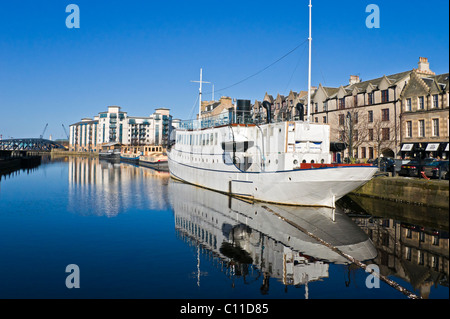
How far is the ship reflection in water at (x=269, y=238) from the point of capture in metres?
12.9

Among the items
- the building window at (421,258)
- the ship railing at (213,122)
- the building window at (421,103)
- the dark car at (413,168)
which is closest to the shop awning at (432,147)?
the building window at (421,103)

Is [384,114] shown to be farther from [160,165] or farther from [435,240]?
[160,165]

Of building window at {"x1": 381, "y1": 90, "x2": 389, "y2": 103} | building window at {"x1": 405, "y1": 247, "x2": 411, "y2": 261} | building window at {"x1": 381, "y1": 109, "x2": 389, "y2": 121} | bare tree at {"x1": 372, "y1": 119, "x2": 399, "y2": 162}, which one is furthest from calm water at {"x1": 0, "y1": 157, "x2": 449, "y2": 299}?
building window at {"x1": 381, "y1": 90, "x2": 389, "y2": 103}

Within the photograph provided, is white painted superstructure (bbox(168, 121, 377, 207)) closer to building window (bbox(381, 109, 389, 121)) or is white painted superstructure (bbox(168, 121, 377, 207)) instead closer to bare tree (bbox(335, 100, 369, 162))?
bare tree (bbox(335, 100, 369, 162))

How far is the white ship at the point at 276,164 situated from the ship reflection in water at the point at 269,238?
135 cm

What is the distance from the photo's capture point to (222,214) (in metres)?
23.5

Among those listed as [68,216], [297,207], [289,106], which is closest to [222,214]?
[297,207]

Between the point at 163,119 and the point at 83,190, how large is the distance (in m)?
156

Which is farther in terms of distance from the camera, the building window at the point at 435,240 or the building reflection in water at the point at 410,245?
the building window at the point at 435,240

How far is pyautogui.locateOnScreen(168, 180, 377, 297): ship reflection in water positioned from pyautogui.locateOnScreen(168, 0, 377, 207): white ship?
1.35m

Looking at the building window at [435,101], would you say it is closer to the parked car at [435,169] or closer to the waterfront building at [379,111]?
the waterfront building at [379,111]

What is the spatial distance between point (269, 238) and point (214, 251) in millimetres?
3407

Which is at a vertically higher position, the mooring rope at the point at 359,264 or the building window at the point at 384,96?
the building window at the point at 384,96
